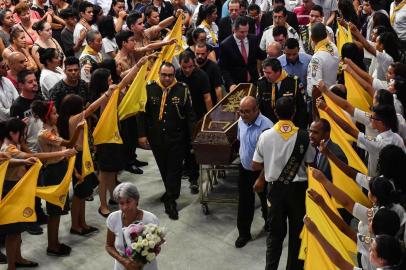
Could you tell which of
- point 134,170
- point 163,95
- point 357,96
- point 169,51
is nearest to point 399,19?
point 357,96

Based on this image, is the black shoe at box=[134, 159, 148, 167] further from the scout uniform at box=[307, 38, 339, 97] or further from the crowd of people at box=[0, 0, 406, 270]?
the scout uniform at box=[307, 38, 339, 97]

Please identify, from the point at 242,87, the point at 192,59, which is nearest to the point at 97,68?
the point at 192,59

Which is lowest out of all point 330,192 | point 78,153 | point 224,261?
point 224,261

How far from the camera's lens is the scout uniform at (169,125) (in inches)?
313

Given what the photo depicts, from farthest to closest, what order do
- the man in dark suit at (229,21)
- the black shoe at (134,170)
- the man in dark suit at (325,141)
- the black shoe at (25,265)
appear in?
1. the man in dark suit at (229,21)
2. the black shoe at (134,170)
3. the black shoe at (25,265)
4. the man in dark suit at (325,141)

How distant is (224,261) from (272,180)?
A: 1307 mm

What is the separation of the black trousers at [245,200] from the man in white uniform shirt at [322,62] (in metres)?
1.65

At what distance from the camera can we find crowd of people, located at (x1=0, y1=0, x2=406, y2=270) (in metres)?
5.55

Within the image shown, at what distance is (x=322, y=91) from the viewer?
690 cm

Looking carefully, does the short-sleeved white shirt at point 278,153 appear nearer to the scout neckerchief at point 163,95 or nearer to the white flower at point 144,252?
the white flower at point 144,252

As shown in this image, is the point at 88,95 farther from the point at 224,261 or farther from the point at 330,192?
the point at 330,192

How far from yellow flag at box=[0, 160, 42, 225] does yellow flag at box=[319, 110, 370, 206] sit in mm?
2976

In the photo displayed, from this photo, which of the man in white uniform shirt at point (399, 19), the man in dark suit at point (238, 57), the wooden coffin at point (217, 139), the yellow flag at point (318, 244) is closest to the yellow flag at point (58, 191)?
the wooden coffin at point (217, 139)

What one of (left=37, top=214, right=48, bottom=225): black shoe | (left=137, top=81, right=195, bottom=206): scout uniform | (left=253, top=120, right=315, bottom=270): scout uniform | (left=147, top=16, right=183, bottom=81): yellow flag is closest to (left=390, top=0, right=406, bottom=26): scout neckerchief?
(left=147, top=16, right=183, bottom=81): yellow flag
